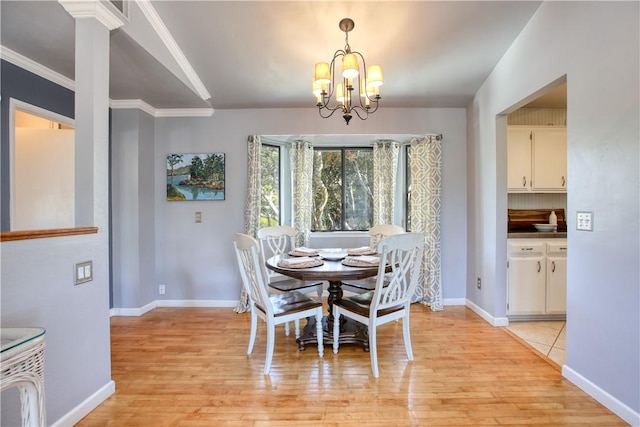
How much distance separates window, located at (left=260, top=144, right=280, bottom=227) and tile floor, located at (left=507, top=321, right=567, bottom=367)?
10.0ft

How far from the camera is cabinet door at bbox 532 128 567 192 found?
336 centimetres

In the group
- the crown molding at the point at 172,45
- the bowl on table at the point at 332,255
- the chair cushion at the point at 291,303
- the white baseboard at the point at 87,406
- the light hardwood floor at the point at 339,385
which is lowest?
the light hardwood floor at the point at 339,385

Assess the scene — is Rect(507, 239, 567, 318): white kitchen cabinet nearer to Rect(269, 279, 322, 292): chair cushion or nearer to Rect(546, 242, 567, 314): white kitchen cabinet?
Rect(546, 242, 567, 314): white kitchen cabinet

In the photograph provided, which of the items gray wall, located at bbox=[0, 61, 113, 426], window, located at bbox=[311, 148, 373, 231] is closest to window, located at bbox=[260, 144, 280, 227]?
window, located at bbox=[311, 148, 373, 231]

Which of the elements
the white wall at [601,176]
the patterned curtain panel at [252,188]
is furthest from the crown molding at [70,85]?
the white wall at [601,176]

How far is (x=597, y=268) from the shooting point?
1.86m

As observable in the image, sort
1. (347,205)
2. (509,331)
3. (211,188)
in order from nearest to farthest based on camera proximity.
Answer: (509,331) → (211,188) → (347,205)

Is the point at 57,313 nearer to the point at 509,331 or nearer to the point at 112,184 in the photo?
the point at 112,184

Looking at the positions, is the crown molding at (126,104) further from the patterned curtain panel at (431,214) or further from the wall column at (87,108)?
the patterned curtain panel at (431,214)

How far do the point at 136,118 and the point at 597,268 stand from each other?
4.34 m

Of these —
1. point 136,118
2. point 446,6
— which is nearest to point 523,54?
point 446,6

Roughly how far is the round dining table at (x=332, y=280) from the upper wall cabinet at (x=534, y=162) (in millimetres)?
2323

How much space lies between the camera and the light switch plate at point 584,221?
1896mm

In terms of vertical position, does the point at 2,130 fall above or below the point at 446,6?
below
